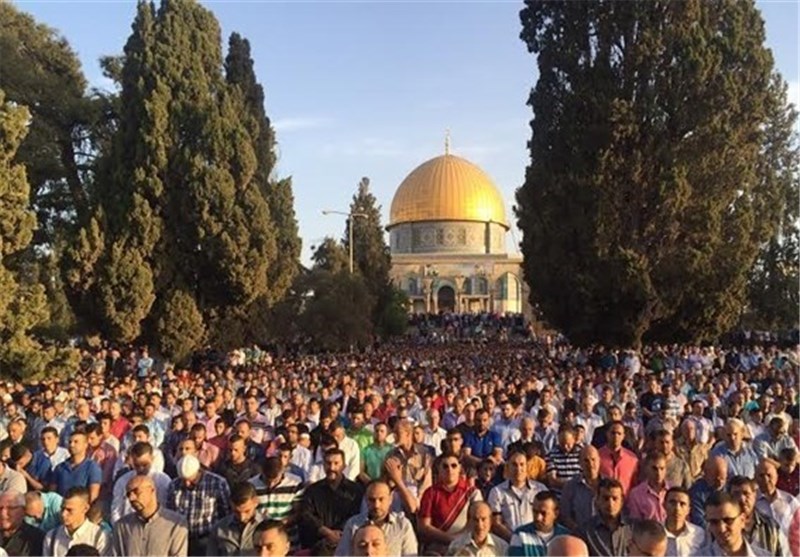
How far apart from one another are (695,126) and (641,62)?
6.65 feet

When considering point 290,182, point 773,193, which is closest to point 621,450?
point 773,193

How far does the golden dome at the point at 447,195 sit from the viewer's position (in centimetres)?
6462

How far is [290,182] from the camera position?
90.0ft

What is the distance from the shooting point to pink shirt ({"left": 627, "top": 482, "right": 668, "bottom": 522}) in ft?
18.4

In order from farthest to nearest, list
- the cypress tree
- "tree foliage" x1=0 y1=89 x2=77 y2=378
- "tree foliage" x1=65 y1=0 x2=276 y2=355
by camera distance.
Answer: the cypress tree → "tree foliage" x1=65 y1=0 x2=276 y2=355 → "tree foliage" x1=0 y1=89 x2=77 y2=378

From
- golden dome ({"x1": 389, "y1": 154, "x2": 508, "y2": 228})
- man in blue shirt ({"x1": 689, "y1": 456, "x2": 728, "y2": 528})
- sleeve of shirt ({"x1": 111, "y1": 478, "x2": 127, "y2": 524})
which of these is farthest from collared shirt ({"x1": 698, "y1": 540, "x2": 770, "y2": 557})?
golden dome ({"x1": 389, "y1": 154, "x2": 508, "y2": 228})

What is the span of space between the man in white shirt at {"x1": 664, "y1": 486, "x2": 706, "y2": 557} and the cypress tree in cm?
1873

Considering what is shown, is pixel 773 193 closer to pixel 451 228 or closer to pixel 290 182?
pixel 290 182

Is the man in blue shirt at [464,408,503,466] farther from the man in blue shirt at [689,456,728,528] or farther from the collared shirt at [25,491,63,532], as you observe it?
the collared shirt at [25,491,63,532]

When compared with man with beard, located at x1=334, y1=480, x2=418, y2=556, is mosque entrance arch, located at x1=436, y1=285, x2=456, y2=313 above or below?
above

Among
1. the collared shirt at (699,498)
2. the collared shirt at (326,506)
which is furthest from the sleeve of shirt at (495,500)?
the collared shirt at (699,498)

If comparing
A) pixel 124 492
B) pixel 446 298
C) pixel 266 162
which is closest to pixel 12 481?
pixel 124 492

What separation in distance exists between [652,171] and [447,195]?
44.7m

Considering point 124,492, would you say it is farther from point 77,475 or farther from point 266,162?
point 266,162
